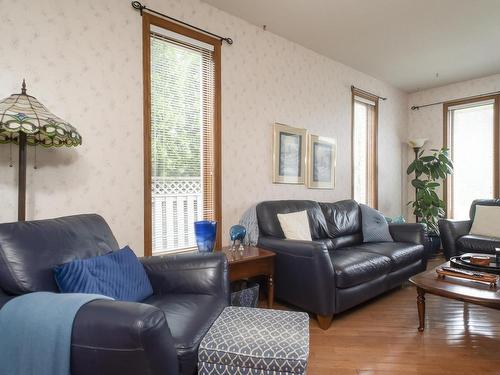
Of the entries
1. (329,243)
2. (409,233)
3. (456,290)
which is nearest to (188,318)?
(456,290)

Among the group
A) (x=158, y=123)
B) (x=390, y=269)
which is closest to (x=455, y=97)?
(x=390, y=269)

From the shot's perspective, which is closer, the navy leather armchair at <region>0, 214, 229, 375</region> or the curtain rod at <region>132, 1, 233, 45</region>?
the navy leather armchair at <region>0, 214, 229, 375</region>

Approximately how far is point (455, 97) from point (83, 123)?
5.00 meters

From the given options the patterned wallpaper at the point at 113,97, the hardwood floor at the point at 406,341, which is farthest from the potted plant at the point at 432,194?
the patterned wallpaper at the point at 113,97

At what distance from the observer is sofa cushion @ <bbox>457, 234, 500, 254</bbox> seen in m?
3.24

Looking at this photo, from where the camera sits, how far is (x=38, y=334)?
3.29 feet

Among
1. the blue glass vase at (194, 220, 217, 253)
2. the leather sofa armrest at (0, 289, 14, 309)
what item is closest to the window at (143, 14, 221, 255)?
the blue glass vase at (194, 220, 217, 253)

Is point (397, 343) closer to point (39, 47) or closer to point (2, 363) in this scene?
point (2, 363)

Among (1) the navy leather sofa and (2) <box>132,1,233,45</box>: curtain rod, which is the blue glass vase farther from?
(2) <box>132,1,233,45</box>: curtain rod

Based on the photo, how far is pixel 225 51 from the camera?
278cm

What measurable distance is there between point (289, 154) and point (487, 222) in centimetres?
253

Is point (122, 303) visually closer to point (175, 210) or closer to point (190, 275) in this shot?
point (190, 275)

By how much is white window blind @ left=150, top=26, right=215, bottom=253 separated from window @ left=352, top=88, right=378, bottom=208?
2.41 meters

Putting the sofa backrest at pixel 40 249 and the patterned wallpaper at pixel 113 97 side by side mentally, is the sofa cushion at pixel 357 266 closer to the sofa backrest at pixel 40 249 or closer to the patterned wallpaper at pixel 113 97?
the patterned wallpaper at pixel 113 97
